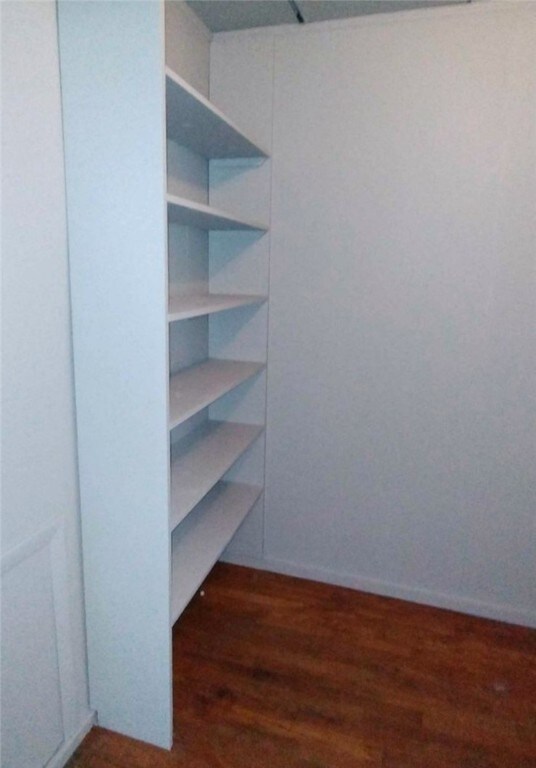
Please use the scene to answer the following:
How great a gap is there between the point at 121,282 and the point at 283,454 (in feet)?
4.61

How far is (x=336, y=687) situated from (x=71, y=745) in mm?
957

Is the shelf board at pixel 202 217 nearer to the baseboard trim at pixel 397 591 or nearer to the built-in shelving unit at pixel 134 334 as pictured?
the built-in shelving unit at pixel 134 334

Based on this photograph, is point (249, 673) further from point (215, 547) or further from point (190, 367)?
point (190, 367)

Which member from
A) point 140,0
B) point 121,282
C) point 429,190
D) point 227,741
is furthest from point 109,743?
point 429,190

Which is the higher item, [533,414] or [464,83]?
[464,83]

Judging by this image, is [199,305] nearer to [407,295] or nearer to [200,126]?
[200,126]

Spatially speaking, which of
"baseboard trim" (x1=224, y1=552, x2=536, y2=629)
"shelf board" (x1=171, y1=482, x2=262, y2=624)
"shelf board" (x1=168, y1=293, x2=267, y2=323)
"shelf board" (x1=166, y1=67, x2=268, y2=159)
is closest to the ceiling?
"shelf board" (x1=166, y1=67, x2=268, y2=159)

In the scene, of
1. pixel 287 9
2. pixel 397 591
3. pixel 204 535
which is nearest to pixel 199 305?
pixel 204 535

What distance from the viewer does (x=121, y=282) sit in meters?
1.37

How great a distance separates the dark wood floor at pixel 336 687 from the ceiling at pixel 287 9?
2615mm

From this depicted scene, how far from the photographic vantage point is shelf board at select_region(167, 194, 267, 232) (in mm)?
1481

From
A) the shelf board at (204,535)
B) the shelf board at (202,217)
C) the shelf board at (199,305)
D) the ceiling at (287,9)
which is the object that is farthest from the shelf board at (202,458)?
the ceiling at (287,9)

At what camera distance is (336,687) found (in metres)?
1.90

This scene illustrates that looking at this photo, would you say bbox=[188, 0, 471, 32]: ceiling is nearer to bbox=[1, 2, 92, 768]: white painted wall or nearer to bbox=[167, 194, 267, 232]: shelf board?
bbox=[167, 194, 267, 232]: shelf board
